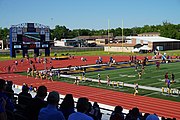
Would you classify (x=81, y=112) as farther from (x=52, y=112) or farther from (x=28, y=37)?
(x=28, y=37)

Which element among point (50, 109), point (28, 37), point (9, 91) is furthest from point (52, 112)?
point (28, 37)

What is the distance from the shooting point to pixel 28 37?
163 ft

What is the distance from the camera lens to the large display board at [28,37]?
48.5 m

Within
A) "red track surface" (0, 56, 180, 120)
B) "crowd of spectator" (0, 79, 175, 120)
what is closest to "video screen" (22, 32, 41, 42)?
"red track surface" (0, 56, 180, 120)

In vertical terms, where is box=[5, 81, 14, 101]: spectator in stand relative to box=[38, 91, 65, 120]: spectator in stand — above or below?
below

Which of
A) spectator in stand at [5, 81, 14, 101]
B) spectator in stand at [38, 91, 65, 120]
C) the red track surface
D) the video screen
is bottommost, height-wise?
the red track surface

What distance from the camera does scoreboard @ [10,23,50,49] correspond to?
4859 centimetres

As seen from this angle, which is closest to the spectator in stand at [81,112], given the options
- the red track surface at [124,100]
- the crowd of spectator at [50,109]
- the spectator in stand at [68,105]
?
the crowd of spectator at [50,109]

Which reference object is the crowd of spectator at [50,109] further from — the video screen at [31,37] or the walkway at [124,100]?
the video screen at [31,37]

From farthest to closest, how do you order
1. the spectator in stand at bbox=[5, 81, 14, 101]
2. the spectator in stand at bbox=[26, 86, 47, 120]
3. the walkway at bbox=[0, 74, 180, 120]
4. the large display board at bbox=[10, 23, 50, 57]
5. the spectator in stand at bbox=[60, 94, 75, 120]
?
1. the large display board at bbox=[10, 23, 50, 57]
2. the walkway at bbox=[0, 74, 180, 120]
3. the spectator in stand at bbox=[5, 81, 14, 101]
4. the spectator in stand at bbox=[60, 94, 75, 120]
5. the spectator in stand at bbox=[26, 86, 47, 120]

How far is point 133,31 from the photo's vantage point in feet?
507

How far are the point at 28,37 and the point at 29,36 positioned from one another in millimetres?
246

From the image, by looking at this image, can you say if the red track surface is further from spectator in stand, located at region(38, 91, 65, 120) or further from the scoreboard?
the scoreboard

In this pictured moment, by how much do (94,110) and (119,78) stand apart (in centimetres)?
2386
